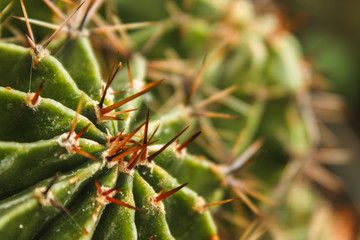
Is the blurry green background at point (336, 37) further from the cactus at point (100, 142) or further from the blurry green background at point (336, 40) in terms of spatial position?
the cactus at point (100, 142)

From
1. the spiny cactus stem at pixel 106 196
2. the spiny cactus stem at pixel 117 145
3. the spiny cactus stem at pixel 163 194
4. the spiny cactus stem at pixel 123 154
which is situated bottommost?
the spiny cactus stem at pixel 163 194

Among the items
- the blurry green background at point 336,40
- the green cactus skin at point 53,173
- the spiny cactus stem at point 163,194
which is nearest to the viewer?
the green cactus skin at point 53,173

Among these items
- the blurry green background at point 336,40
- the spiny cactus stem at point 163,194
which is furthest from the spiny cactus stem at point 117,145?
the blurry green background at point 336,40

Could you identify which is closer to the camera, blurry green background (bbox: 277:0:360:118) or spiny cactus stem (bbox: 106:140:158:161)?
spiny cactus stem (bbox: 106:140:158:161)

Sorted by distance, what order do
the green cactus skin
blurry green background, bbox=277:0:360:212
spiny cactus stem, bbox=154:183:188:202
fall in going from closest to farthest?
the green cactus skin, spiny cactus stem, bbox=154:183:188:202, blurry green background, bbox=277:0:360:212

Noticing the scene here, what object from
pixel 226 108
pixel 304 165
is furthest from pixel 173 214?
pixel 304 165

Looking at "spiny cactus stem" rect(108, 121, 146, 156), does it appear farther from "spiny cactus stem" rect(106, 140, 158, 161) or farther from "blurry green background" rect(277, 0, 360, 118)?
"blurry green background" rect(277, 0, 360, 118)

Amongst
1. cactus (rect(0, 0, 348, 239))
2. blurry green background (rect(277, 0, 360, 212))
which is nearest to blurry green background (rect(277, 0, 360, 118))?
blurry green background (rect(277, 0, 360, 212))

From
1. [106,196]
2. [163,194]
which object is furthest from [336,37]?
[106,196]

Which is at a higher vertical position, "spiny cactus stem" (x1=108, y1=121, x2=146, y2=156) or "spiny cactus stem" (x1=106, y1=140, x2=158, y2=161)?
"spiny cactus stem" (x1=108, y1=121, x2=146, y2=156)

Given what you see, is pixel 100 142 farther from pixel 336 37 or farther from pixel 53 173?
pixel 336 37

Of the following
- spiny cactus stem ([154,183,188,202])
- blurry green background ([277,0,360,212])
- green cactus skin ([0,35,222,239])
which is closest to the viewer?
green cactus skin ([0,35,222,239])
